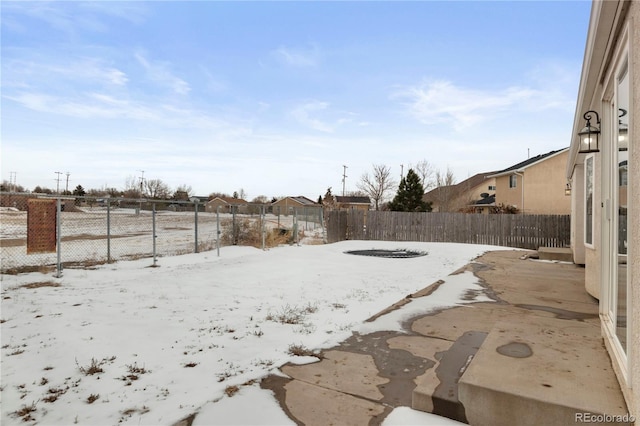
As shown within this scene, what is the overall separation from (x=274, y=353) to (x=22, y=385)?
2.06 metres

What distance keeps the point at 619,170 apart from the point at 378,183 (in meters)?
40.3

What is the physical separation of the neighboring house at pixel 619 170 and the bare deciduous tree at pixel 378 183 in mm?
38690

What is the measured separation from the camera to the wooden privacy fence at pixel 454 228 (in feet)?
47.7

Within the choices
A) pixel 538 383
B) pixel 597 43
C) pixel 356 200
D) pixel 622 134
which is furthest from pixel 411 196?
pixel 356 200

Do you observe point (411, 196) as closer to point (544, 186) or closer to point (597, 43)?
point (544, 186)

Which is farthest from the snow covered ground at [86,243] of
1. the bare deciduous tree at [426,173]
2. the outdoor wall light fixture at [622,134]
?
the bare deciduous tree at [426,173]

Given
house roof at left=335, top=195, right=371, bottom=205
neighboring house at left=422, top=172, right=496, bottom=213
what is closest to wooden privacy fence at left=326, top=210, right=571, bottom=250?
neighboring house at left=422, top=172, right=496, bottom=213

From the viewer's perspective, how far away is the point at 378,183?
42344 millimetres

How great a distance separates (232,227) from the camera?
1334cm

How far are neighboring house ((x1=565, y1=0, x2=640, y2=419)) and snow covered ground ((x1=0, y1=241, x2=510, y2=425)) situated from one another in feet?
3.93

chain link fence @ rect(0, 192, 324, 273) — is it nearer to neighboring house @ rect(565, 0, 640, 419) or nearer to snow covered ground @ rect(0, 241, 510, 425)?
snow covered ground @ rect(0, 241, 510, 425)

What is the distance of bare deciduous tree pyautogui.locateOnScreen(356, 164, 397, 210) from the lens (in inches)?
1665

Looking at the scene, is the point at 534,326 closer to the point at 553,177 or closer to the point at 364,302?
the point at 364,302

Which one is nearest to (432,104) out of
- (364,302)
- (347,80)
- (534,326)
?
(347,80)
